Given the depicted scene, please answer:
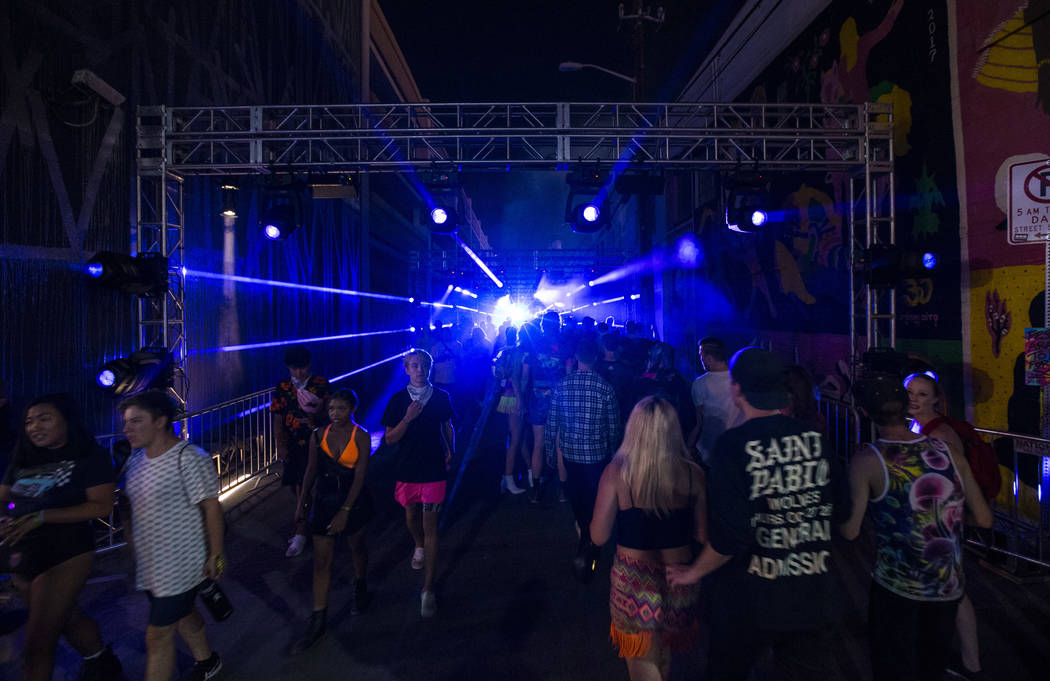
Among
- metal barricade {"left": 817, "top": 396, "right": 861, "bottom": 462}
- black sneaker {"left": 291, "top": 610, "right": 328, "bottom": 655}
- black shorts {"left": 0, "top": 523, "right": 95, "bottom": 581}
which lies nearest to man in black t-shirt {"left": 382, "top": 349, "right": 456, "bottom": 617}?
black sneaker {"left": 291, "top": 610, "right": 328, "bottom": 655}

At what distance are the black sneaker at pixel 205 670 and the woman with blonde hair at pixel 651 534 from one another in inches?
108

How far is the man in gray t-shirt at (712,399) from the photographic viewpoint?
4.86 meters

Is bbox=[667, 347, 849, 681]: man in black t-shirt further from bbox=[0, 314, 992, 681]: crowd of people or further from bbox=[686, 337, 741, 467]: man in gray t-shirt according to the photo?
bbox=[686, 337, 741, 467]: man in gray t-shirt

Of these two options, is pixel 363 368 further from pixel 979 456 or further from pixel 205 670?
pixel 979 456

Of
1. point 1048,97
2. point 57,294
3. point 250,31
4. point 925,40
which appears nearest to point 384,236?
A: point 250,31

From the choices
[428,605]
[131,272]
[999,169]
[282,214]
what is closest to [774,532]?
[428,605]

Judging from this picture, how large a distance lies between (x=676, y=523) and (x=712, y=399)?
105 inches

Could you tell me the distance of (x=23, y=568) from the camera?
2.90 meters

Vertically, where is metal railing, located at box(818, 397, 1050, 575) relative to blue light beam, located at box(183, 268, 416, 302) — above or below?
below

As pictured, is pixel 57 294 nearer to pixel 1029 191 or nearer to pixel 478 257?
pixel 1029 191

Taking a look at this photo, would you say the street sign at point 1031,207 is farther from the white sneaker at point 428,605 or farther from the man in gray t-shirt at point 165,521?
the man in gray t-shirt at point 165,521

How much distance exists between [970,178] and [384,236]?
1602 cm

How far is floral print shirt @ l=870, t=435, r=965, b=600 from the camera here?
2.45 m

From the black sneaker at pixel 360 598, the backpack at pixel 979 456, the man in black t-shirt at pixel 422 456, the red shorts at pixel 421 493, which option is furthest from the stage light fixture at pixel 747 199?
the black sneaker at pixel 360 598
